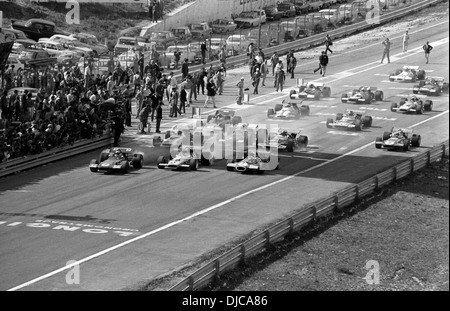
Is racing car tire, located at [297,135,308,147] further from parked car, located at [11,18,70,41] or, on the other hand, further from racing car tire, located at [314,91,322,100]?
parked car, located at [11,18,70,41]

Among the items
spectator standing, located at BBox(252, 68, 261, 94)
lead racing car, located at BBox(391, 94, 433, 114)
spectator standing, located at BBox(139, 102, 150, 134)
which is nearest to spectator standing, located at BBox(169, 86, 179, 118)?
spectator standing, located at BBox(139, 102, 150, 134)

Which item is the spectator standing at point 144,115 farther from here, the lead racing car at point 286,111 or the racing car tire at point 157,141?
the lead racing car at point 286,111

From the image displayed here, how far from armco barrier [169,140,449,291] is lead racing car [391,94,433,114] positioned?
739 cm

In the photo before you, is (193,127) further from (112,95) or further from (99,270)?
(99,270)

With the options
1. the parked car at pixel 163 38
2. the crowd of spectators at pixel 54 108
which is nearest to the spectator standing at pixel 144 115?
the crowd of spectators at pixel 54 108

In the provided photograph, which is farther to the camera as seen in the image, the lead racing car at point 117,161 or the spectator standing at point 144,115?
the spectator standing at point 144,115

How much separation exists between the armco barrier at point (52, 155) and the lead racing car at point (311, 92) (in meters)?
15.4

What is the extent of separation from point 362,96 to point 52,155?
2163 cm

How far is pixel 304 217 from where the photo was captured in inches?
1385

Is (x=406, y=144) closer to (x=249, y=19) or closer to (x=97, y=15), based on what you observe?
(x=249, y=19)

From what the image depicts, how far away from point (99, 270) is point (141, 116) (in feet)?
64.0

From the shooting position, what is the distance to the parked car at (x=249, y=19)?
79.5 metres

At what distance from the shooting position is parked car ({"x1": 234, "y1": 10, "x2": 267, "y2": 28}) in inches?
3130

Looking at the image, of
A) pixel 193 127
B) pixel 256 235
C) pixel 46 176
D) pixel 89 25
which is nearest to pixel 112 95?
pixel 193 127
